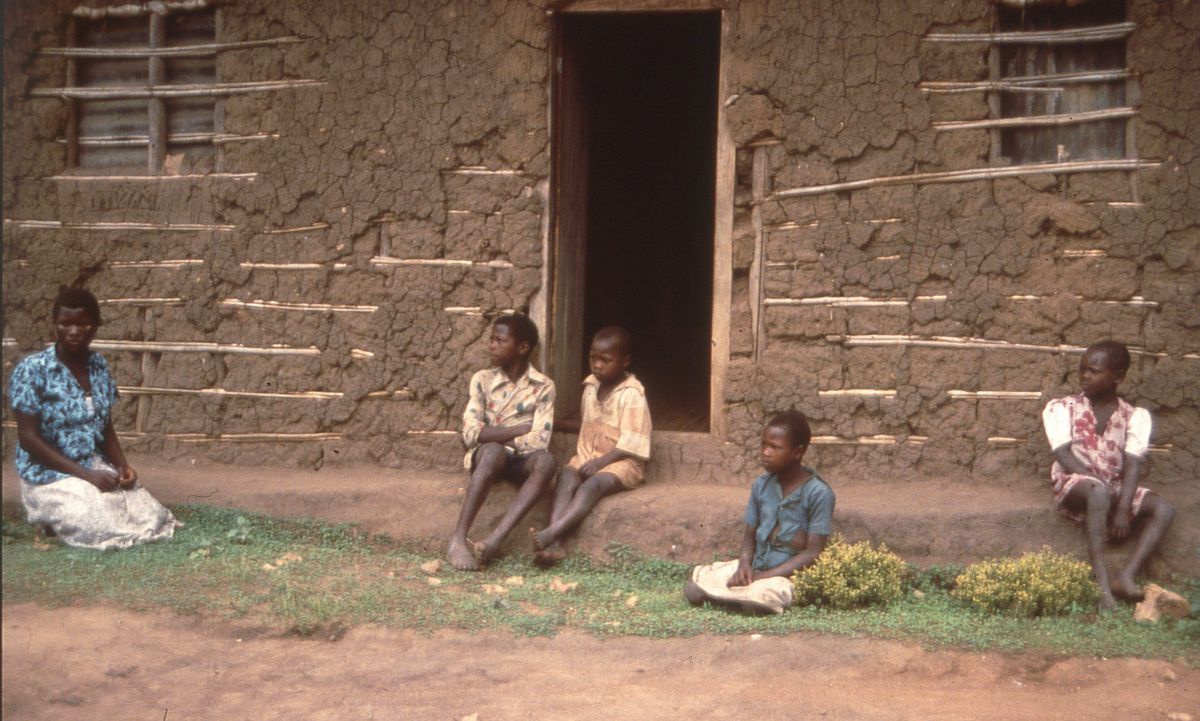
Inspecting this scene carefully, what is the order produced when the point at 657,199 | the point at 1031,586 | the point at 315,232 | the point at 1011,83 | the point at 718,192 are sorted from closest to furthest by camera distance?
1. the point at 1031,586
2. the point at 1011,83
3. the point at 718,192
4. the point at 315,232
5. the point at 657,199

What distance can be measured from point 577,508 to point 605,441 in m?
0.43

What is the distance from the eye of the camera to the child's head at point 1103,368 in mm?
4930

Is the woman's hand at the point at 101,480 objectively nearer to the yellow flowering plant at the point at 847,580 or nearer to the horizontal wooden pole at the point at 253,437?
the horizontal wooden pole at the point at 253,437

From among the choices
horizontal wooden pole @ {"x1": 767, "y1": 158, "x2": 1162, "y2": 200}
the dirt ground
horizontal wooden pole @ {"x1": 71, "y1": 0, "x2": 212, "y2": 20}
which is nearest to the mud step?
the dirt ground

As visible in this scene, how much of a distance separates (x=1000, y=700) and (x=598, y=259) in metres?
5.51

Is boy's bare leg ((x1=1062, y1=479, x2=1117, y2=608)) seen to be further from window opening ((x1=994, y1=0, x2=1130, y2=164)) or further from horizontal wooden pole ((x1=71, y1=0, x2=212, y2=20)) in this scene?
horizontal wooden pole ((x1=71, y1=0, x2=212, y2=20))

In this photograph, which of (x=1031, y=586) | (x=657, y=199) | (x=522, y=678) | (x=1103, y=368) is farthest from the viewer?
(x=657, y=199)

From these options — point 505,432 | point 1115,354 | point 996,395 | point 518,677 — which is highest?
point 1115,354

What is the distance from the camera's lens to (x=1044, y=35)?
5289 millimetres

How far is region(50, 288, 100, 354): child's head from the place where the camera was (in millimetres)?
5113

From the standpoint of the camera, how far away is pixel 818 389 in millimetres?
5543

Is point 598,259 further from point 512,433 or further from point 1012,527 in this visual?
point 1012,527

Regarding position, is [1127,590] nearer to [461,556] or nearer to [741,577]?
[741,577]

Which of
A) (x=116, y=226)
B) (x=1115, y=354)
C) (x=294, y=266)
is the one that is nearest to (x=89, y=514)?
(x=294, y=266)
